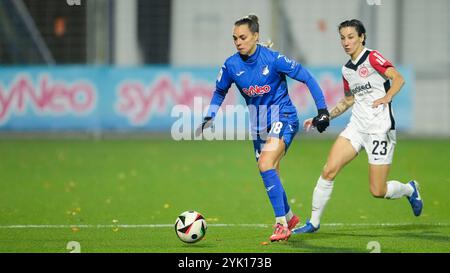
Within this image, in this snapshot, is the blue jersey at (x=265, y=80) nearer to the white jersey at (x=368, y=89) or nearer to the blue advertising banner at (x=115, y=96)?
the white jersey at (x=368, y=89)

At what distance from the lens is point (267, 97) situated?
995 centimetres

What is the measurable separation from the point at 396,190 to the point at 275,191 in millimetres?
1526

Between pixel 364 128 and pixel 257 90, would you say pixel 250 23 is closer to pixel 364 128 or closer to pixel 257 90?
pixel 257 90

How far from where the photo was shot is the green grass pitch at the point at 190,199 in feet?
31.6

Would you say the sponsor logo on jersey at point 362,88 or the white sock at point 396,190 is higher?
the sponsor logo on jersey at point 362,88

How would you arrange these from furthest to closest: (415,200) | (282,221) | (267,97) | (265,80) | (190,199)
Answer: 1. (190,199)
2. (415,200)
3. (267,97)
4. (265,80)
5. (282,221)

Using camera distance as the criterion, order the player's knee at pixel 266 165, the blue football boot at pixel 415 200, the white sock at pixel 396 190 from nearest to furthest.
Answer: the player's knee at pixel 266 165 < the white sock at pixel 396 190 < the blue football boot at pixel 415 200

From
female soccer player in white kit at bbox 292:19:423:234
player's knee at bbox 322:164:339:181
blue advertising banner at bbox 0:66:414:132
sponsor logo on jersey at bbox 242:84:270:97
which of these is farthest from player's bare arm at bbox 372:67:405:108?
blue advertising banner at bbox 0:66:414:132

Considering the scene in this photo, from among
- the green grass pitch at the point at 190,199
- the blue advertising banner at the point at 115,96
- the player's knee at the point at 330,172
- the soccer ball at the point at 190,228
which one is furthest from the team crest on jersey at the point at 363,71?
the blue advertising banner at the point at 115,96

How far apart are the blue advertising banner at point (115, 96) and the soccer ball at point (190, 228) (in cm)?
1316

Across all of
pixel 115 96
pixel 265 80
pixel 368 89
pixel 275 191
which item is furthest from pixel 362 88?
pixel 115 96

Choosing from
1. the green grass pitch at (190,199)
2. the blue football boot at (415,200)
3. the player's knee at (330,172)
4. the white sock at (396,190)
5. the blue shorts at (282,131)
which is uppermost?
the blue shorts at (282,131)

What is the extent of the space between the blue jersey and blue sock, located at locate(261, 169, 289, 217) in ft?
1.92

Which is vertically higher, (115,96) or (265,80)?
(265,80)
